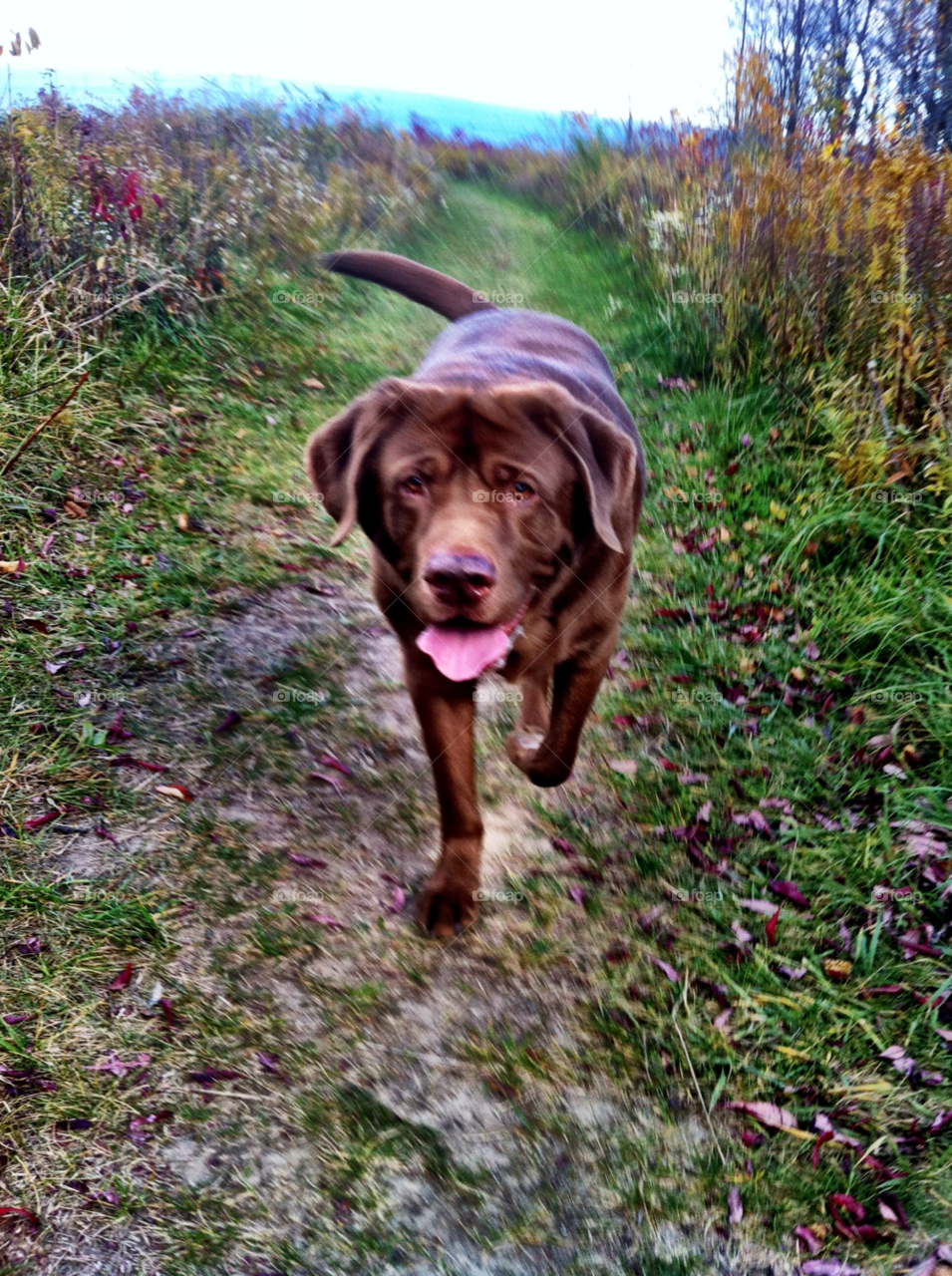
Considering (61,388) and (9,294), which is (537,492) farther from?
(9,294)

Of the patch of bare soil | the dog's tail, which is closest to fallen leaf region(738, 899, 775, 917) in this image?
the patch of bare soil

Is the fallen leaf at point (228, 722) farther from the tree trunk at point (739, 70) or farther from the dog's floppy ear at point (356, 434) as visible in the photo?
the tree trunk at point (739, 70)

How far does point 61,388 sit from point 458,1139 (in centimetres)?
334

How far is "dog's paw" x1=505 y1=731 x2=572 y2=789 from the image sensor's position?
318cm

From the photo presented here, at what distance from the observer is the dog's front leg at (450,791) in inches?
105
